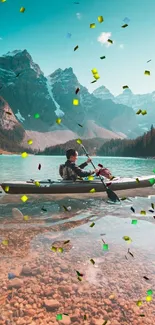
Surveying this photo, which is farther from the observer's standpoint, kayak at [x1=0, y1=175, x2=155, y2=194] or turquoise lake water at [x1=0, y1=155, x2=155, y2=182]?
turquoise lake water at [x1=0, y1=155, x2=155, y2=182]

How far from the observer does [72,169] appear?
16016mm

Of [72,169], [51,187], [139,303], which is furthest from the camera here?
[51,187]

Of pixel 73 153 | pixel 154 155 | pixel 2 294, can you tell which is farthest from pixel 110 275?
pixel 154 155

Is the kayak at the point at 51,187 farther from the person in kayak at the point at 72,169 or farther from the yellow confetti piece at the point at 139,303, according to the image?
the yellow confetti piece at the point at 139,303

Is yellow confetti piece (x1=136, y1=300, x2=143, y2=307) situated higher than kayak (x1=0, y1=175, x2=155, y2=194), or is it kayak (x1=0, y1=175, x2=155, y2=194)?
kayak (x1=0, y1=175, x2=155, y2=194)

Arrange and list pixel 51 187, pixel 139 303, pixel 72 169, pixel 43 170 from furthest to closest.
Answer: pixel 43 170 → pixel 51 187 → pixel 72 169 → pixel 139 303

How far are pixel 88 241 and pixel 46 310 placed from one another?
3.54 meters

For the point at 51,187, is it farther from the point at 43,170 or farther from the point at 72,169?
the point at 43,170

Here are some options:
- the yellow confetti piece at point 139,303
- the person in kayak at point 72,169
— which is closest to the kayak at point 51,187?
the person in kayak at point 72,169

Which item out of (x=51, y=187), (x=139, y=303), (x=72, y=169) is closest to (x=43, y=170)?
(x=51, y=187)

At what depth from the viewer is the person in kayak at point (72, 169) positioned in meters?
15.0

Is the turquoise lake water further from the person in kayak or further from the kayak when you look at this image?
the person in kayak

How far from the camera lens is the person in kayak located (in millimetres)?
15017

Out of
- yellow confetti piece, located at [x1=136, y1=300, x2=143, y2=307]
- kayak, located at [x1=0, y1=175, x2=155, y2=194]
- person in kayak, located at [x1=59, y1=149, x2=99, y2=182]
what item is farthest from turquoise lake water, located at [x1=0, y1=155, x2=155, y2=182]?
yellow confetti piece, located at [x1=136, y1=300, x2=143, y2=307]
